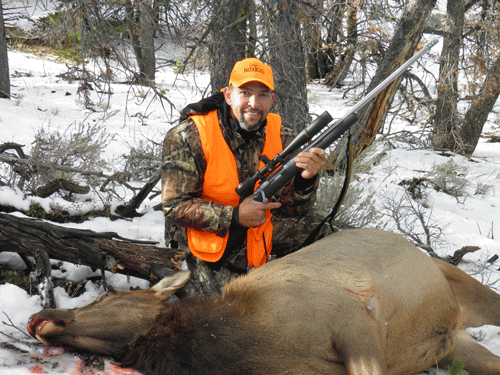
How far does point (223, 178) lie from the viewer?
3.78 meters

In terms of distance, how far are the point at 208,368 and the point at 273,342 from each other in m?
0.36

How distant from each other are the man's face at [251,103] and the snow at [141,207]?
4.08 feet

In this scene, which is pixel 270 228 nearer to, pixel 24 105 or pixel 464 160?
pixel 464 160

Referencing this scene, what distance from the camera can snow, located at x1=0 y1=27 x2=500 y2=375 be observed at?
113 inches

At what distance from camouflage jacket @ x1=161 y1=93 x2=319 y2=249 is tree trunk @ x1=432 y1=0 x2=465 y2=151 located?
4.60 metres

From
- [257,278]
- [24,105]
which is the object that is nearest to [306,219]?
[257,278]

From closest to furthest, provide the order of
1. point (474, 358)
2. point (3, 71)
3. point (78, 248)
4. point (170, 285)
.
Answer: point (170, 285) → point (474, 358) → point (78, 248) → point (3, 71)

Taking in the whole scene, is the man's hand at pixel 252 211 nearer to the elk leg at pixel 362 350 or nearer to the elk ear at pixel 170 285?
the elk ear at pixel 170 285

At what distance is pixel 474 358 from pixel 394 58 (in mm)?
3964

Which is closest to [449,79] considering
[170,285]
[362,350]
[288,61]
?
[288,61]

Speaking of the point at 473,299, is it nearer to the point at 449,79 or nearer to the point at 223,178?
the point at 223,178

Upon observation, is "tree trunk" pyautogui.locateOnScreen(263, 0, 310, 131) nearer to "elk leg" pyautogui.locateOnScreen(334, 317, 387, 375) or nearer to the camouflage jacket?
the camouflage jacket

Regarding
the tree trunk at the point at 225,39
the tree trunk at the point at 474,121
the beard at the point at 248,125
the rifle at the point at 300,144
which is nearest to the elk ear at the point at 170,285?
the rifle at the point at 300,144

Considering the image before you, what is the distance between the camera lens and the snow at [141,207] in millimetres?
2873
